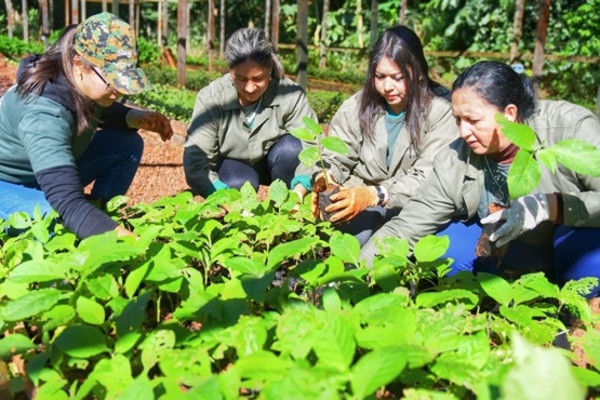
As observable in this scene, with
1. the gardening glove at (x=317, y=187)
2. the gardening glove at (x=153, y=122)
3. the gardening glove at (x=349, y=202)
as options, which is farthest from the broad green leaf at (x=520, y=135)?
the gardening glove at (x=153, y=122)

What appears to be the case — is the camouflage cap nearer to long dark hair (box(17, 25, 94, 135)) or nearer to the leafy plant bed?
long dark hair (box(17, 25, 94, 135))

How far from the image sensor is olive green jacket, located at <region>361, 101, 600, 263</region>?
2.25 meters

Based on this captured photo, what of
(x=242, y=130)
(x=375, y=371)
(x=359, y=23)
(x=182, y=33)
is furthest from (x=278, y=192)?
(x=359, y=23)

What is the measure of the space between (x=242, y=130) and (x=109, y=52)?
108 centimetres

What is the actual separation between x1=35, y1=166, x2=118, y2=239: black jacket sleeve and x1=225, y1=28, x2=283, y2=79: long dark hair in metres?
1.10

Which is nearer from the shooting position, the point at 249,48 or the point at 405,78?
the point at 405,78

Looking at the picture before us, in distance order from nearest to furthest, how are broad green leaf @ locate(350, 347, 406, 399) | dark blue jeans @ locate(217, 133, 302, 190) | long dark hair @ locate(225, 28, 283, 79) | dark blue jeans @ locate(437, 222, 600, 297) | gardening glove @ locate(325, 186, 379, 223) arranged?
broad green leaf @ locate(350, 347, 406, 399) → dark blue jeans @ locate(437, 222, 600, 297) → gardening glove @ locate(325, 186, 379, 223) → long dark hair @ locate(225, 28, 283, 79) → dark blue jeans @ locate(217, 133, 302, 190)

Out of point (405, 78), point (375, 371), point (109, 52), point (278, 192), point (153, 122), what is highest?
point (109, 52)

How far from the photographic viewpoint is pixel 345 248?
198cm

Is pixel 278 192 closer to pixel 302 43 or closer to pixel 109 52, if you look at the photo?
pixel 109 52

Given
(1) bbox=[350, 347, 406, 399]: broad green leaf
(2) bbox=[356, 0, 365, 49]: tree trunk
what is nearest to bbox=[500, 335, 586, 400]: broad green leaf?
(1) bbox=[350, 347, 406, 399]: broad green leaf

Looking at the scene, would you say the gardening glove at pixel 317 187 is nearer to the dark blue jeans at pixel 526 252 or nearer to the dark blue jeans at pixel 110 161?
the dark blue jeans at pixel 526 252

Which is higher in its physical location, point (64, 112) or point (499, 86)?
point (499, 86)

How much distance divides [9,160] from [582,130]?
2116 millimetres
